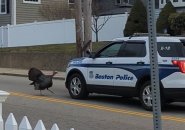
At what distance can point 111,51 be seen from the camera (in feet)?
43.9

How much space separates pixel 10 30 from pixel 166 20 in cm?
1137

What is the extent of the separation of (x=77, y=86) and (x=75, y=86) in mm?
80

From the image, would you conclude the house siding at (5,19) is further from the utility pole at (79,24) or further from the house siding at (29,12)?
the utility pole at (79,24)

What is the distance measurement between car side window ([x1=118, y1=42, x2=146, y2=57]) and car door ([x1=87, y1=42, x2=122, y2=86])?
218mm

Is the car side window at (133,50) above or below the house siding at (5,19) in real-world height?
below

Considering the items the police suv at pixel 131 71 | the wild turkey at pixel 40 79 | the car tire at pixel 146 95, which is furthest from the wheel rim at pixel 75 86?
the car tire at pixel 146 95

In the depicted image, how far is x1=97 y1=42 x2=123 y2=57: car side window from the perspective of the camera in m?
13.1

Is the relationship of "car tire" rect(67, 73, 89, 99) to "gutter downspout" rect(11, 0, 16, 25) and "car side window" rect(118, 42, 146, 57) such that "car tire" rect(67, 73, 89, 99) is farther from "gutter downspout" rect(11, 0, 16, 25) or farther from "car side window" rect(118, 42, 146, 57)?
"gutter downspout" rect(11, 0, 16, 25)

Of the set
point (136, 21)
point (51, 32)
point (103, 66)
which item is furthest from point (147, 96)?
point (51, 32)

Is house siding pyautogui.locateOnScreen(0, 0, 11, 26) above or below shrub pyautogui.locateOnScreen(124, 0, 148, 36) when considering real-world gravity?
above

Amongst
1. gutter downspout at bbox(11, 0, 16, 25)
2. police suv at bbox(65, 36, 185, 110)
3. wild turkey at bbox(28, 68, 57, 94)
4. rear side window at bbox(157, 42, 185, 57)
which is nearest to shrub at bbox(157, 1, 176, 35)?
gutter downspout at bbox(11, 0, 16, 25)

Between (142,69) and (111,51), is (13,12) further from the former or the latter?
(142,69)

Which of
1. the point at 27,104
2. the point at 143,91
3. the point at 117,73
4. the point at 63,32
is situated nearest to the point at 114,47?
the point at 117,73

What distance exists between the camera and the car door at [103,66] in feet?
43.2
